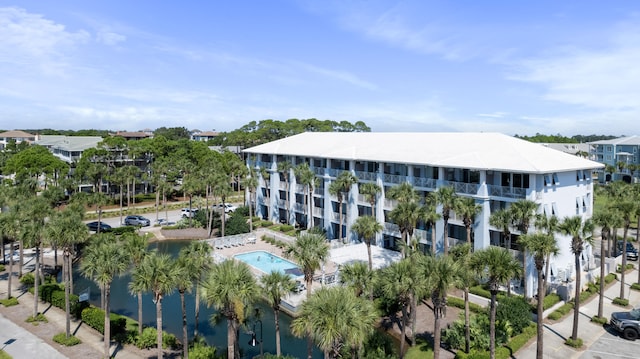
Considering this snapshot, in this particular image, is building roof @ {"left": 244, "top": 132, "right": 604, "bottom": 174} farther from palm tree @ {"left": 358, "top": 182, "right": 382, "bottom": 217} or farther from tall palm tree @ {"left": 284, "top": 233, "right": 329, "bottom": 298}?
tall palm tree @ {"left": 284, "top": 233, "right": 329, "bottom": 298}

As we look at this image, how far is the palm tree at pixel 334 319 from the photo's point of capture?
20.4 meters

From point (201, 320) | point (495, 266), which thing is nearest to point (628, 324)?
point (495, 266)

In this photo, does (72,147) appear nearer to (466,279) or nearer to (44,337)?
(44,337)

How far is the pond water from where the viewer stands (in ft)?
108

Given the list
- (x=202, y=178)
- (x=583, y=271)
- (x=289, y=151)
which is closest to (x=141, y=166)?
(x=202, y=178)

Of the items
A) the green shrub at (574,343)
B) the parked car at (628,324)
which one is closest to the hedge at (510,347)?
the green shrub at (574,343)

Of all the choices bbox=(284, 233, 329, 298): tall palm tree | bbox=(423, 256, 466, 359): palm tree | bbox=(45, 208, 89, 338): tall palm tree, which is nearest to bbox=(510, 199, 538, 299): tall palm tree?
bbox=(423, 256, 466, 359): palm tree

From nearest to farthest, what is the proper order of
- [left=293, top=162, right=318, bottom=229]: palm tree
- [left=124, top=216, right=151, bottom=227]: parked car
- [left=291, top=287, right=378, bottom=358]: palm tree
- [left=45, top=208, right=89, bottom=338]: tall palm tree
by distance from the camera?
1. [left=291, top=287, right=378, bottom=358]: palm tree
2. [left=45, top=208, right=89, bottom=338]: tall palm tree
3. [left=293, top=162, right=318, bottom=229]: palm tree
4. [left=124, top=216, right=151, bottom=227]: parked car

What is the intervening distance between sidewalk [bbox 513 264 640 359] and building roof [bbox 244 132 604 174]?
12.2m

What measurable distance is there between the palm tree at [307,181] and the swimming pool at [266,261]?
926 centimetres

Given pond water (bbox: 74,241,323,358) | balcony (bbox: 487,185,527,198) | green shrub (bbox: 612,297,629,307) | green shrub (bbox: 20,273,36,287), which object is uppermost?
balcony (bbox: 487,185,527,198)

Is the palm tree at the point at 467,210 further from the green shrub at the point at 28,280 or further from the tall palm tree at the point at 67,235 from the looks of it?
the green shrub at the point at 28,280

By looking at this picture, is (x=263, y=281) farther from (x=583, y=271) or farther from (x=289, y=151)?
(x=289, y=151)

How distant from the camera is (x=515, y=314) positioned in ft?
Answer: 106
